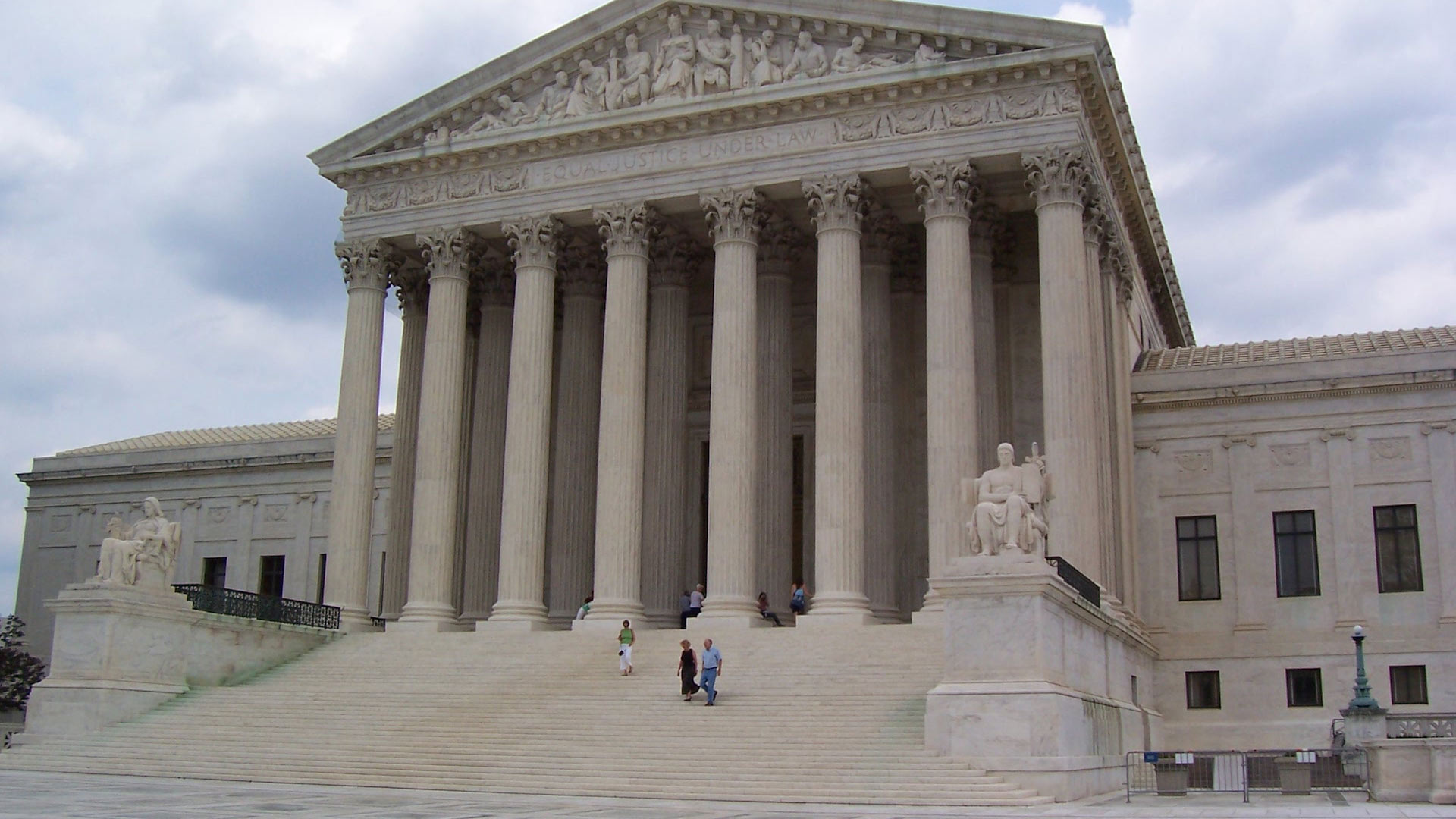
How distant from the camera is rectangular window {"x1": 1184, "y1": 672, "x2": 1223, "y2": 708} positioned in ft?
134

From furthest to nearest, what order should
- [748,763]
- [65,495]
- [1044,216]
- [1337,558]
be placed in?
[65,495], [1337,558], [1044,216], [748,763]

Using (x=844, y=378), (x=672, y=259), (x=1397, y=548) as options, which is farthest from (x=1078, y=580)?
(x=672, y=259)

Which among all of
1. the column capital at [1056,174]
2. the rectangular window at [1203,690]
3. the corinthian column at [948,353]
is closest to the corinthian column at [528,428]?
the corinthian column at [948,353]

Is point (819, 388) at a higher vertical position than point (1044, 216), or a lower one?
lower

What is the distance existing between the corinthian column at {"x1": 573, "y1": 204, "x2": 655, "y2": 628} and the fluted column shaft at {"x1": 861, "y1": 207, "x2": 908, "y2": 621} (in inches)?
248

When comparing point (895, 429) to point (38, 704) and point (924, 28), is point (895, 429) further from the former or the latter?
point (38, 704)

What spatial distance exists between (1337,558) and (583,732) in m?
23.2

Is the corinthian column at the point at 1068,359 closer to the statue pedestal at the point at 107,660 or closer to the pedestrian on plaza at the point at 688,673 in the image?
the pedestrian on plaza at the point at 688,673

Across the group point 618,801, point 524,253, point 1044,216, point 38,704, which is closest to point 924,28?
point 1044,216

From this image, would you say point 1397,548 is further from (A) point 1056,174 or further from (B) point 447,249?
(B) point 447,249

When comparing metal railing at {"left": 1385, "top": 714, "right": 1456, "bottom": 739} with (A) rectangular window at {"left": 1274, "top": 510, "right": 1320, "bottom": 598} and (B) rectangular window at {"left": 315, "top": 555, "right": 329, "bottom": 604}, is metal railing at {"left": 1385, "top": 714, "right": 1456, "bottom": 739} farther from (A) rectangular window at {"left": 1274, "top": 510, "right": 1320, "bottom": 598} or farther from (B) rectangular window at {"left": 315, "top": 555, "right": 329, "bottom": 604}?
(B) rectangular window at {"left": 315, "top": 555, "right": 329, "bottom": 604}

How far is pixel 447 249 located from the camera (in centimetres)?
4297

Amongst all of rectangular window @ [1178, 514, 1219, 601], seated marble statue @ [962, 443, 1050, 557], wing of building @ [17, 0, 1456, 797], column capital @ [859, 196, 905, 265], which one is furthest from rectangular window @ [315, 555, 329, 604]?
seated marble statue @ [962, 443, 1050, 557]

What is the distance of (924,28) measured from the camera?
124 feet
